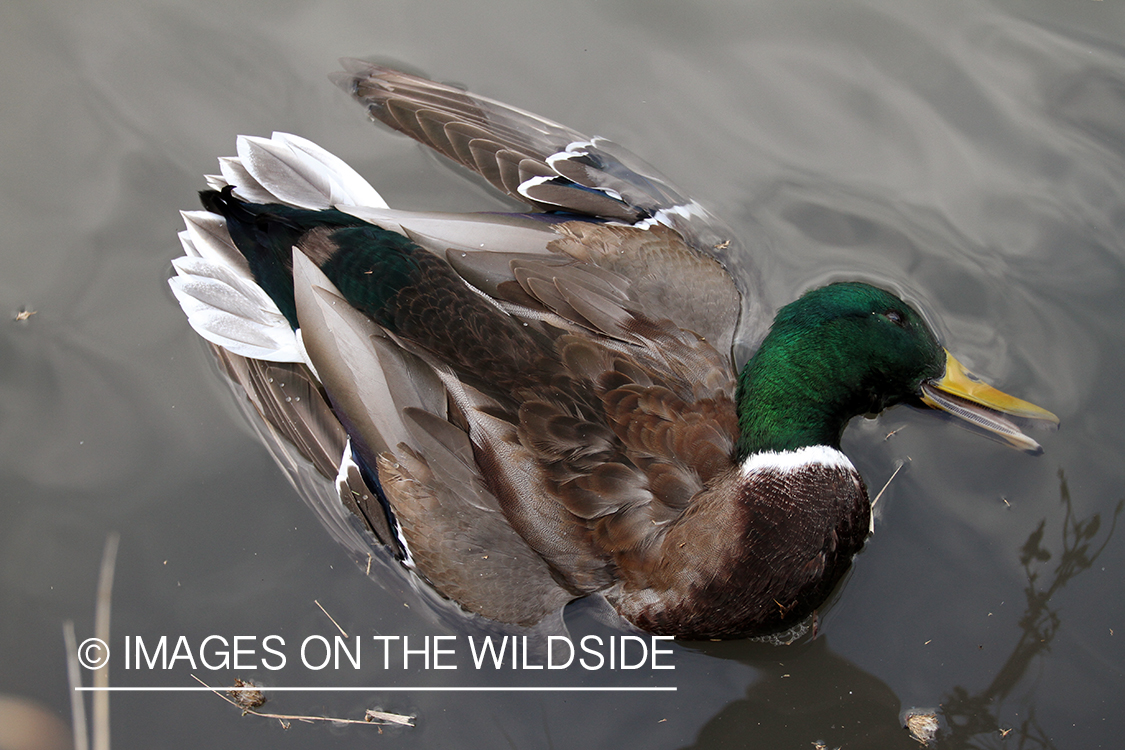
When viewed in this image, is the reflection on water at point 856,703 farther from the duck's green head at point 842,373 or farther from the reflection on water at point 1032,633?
the duck's green head at point 842,373

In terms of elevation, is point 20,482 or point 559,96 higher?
point 559,96

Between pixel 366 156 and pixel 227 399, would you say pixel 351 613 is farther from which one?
pixel 366 156

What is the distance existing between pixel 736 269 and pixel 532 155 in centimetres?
90

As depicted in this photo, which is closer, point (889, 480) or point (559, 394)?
point (559, 394)

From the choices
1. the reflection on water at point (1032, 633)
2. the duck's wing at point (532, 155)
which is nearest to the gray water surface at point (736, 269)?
the reflection on water at point (1032, 633)

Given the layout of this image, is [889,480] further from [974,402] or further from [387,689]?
[387,689]

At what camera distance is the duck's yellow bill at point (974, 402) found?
2777 mm

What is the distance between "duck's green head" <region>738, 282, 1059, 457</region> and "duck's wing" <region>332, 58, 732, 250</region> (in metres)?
0.68

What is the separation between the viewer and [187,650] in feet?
10.2

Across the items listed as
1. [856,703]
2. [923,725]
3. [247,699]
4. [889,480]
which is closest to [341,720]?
[247,699]

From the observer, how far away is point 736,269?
3322mm

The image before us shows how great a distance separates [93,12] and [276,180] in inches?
61.0

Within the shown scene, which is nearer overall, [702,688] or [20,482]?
[702,688]

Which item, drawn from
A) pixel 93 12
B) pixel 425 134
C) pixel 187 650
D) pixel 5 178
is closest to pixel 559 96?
pixel 425 134
